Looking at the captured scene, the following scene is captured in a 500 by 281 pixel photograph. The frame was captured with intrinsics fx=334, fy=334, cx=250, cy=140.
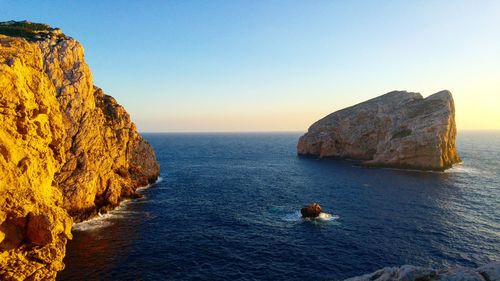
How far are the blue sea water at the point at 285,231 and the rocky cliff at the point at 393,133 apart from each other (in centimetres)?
2025

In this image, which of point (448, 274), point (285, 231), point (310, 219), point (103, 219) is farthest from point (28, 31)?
point (448, 274)

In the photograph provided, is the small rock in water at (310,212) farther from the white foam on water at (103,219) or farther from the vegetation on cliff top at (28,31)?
the vegetation on cliff top at (28,31)

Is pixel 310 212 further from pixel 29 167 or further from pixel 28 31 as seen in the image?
pixel 28 31

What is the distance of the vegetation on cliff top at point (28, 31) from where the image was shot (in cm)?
6881

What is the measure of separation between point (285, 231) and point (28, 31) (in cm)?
6888

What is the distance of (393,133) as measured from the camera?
135875mm

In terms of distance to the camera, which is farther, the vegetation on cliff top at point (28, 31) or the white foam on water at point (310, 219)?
the vegetation on cliff top at point (28, 31)

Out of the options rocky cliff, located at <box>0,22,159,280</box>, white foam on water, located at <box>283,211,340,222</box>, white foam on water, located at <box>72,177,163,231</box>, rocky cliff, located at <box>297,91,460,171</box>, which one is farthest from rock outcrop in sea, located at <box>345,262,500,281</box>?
rocky cliff, located at <box>297,91,460,171</box>

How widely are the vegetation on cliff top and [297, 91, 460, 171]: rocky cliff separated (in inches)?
4548

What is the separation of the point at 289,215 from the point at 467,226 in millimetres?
33342

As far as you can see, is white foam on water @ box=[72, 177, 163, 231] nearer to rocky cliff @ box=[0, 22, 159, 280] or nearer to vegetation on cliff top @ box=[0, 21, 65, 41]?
rocky cliff @ box=[0, 22, 159, 280]

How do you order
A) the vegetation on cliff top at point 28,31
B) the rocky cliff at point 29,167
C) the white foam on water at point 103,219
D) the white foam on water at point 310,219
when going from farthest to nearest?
the vegetation on cliff top at point 28,31 < the white foam on water at point 310,219 < the white foam on water at point 103,219 < the rocky cliff at point 29,167

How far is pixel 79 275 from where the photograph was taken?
43.7 meters

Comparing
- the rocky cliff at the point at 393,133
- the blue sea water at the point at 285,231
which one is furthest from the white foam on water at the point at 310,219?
the rocky cliff at the point at 393,133
